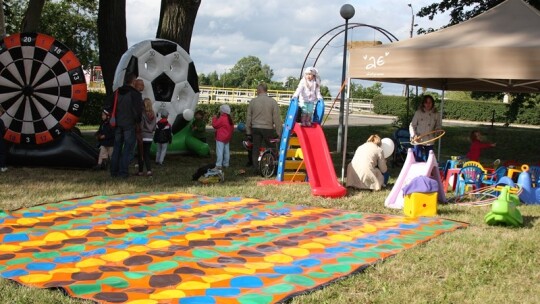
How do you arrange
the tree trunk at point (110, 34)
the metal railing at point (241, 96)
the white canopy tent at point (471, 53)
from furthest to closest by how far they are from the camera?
the metal railing at point (241, 96) < the tree trunk at point (110, 34) < the white canopy tent at point (471, 53)

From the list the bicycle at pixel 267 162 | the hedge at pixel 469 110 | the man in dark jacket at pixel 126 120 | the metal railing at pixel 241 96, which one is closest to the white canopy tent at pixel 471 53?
the bicycle at pixel 267 162

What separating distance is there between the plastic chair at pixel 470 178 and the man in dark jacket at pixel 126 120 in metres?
5.46

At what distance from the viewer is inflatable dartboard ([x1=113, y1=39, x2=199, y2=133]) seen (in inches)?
508

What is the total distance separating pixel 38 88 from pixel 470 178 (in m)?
7.98

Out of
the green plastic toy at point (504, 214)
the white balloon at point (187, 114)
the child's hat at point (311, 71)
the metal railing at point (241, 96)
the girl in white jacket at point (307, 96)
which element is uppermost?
the metal railing at point (241, 96)

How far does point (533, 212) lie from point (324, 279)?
190 inches

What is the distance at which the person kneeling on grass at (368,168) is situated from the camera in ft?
32.9

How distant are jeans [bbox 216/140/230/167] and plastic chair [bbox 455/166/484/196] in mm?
4679

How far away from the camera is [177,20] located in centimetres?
1539

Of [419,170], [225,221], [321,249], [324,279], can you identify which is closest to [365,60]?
[419,170]

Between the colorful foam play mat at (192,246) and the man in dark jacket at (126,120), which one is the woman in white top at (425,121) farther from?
the man in dark jacket at (126,120)

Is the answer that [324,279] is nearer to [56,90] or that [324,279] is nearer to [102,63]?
[56,90]

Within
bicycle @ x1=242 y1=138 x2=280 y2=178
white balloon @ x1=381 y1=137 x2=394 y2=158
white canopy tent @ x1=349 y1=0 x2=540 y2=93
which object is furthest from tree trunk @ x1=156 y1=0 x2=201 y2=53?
white balloon @ x1=381 y1=137 x2=394 y2=158

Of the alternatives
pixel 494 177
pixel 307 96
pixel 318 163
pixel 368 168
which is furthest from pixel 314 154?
pixel 494 177
